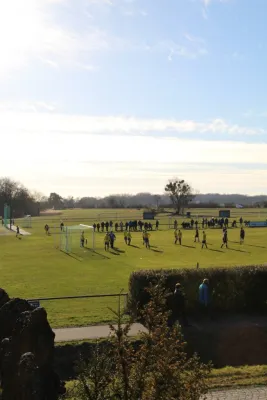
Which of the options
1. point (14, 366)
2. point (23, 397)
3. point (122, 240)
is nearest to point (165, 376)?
point (23, 397)

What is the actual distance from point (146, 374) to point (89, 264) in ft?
79.4

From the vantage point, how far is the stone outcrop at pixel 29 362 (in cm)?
532

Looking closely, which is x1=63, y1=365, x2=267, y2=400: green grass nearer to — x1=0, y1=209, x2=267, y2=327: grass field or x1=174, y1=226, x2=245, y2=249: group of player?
x1=0, y1=209, x2=267, y2=327: grass field

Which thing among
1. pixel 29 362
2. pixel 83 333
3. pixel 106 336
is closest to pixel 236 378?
pixel 106 336

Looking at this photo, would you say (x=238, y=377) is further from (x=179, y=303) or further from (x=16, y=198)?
Result: (x=16, y=198)

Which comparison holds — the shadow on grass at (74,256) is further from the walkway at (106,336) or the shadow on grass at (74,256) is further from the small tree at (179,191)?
the small tree at (179,191)

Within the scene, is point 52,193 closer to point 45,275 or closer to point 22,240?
point 22,240

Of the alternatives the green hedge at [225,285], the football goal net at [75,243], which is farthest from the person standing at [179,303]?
the football goal net at [75,243]

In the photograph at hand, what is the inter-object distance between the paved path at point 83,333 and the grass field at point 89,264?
22.5 inches

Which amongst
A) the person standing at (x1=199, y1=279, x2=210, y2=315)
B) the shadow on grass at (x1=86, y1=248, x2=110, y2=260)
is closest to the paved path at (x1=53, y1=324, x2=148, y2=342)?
the person standing at (x1=199, y1=279, x2=210, y2=315)

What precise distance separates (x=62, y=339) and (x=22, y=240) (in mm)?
34757

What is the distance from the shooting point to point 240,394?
9828mm

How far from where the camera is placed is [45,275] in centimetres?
2491

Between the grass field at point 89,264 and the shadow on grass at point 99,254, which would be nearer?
the grass field at point 89,264
